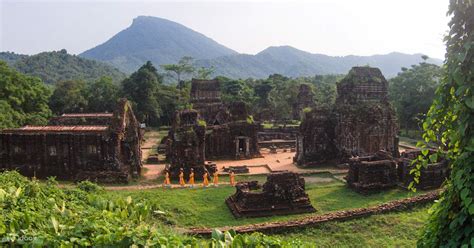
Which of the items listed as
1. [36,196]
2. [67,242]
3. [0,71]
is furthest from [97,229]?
[0,71]

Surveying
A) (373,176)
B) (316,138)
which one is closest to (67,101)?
(316,138)

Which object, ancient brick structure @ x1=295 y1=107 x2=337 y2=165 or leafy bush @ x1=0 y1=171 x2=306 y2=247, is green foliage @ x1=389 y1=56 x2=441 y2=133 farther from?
leafy bush @ x1=0 y1=171 x2=306 y2=247

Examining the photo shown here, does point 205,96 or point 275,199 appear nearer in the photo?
point 275,199

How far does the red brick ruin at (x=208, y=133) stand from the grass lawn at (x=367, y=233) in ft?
39.0

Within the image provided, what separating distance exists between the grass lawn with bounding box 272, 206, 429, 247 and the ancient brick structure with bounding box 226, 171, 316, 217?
2735 millimetres

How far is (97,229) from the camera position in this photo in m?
6.33

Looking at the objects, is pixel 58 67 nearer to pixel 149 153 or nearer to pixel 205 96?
pixel 205 96

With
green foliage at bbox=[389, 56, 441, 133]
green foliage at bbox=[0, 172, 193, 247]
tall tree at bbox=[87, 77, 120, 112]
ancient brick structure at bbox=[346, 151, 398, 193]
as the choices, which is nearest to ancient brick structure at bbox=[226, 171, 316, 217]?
ancient brick structure at bbox=[346, 151, 398, 193]

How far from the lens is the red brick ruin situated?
25312 mm

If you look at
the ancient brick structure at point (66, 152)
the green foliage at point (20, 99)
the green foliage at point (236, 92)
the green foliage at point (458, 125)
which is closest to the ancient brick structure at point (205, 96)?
the green foliage at point (20, 99)

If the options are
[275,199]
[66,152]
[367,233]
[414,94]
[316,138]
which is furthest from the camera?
[414,94]

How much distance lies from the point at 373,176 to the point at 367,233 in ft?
22.4

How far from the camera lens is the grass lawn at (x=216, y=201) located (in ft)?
54.8

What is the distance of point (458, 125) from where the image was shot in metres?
5.54
